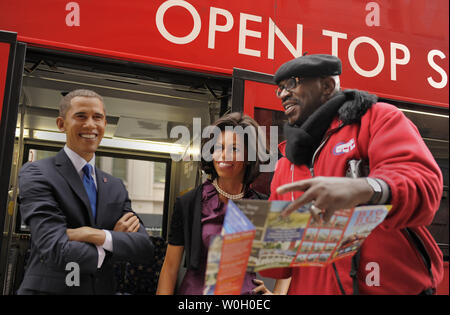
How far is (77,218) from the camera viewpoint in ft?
5.16

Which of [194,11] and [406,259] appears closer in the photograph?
[406,259]

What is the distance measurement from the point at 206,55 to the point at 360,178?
6.24ft

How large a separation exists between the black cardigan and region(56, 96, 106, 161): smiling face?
437mm

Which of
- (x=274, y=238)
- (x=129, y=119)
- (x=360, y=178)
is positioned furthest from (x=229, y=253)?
(x=129, y=119)

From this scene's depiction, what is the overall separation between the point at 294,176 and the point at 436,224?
2005 mm

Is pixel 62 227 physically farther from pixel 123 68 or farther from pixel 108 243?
pixel 123 68

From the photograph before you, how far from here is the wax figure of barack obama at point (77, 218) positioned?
1514 mm

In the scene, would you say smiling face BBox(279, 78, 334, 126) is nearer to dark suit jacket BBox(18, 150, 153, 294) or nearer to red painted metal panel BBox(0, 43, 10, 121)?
dark suit jacket BBox(18, 150, 153, 294)

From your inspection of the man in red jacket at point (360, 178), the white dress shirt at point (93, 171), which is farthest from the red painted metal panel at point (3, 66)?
the man in red jacket at point (360, 178)

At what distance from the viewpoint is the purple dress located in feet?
5.40

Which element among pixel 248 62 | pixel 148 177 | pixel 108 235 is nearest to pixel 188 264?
pixel 108 235

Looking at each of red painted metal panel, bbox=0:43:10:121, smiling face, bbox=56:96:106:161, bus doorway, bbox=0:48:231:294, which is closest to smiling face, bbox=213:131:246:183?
smiling face, bbox=56:96:106:161
